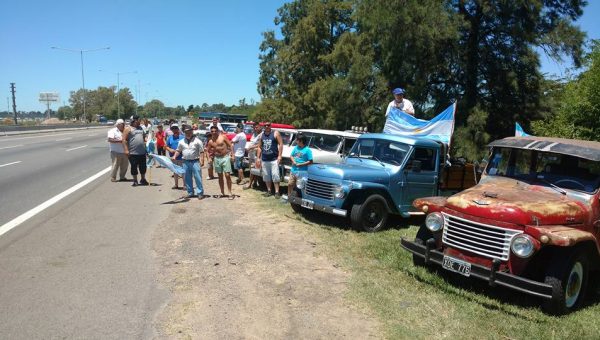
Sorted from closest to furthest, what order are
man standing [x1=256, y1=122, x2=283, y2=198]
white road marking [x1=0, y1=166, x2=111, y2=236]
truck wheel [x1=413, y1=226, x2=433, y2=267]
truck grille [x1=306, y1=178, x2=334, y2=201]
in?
truck wheel [x1=413, y1=226, x2=433, y2=267], white road marking [x1=0, y1=166, x2=111, y2=236], truck grille [x1=306, y1=178, x2=334, y2=201], man standing [x1=256, y1=122, x2=283, y2=198]

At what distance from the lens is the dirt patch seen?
442 cm

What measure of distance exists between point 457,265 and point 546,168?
2121mm

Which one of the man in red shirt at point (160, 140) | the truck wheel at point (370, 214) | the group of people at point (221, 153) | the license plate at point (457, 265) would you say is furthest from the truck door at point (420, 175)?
the man in red shirt at point (160, 140)

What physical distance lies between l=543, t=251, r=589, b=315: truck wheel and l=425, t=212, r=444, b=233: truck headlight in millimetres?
1222

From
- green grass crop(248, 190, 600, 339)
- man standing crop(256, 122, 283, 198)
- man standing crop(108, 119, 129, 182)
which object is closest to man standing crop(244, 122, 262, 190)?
man standing crop(256, 122, 283, 198)

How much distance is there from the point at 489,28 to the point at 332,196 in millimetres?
15243

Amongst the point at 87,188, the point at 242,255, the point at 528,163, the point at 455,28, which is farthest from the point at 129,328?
the point at 455,28

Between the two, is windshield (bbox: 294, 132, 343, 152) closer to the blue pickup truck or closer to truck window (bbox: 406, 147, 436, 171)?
the blue pickup truck

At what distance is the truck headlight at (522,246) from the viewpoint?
465cm

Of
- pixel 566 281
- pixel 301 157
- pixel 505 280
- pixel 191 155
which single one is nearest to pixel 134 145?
pixel 191 155

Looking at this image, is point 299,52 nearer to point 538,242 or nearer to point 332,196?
point 332,196

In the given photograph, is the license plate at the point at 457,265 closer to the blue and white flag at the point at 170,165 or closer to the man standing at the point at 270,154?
the man standing at the point at 270,154

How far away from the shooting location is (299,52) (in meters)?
37.9

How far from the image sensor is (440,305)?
5055 mm
